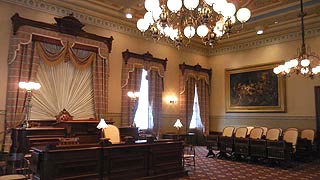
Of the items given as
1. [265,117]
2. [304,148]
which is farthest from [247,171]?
[265,117]

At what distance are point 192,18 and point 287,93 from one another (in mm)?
6780

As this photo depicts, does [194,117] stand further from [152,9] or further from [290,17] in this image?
[152,9]

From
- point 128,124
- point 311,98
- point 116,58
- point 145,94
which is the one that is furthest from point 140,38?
point 311,98

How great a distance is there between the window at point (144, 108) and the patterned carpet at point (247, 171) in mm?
2755

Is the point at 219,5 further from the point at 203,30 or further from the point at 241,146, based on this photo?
the point at 241,146

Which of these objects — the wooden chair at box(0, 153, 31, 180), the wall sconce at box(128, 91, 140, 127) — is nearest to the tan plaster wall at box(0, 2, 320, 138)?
the wall sconce at box(128, 91, 140, 127)

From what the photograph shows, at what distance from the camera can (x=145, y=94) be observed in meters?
10.3

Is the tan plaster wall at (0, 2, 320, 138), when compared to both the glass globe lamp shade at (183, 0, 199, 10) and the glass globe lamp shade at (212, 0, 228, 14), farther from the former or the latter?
the glass globe lamp shade at (212, 0, 228, 14)

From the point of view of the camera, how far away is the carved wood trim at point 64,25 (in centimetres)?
727

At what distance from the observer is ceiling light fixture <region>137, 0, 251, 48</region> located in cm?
462

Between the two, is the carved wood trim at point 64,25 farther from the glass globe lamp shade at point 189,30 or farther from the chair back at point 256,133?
the chair back at point 256,133

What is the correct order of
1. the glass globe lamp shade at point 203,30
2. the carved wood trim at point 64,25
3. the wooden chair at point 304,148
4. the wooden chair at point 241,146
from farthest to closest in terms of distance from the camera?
the wooden chair at point 304,148 → the wooden chair at point 241,146 → the carved wood trim at point 64,25 → the glass globe lamp shade at point 203,30

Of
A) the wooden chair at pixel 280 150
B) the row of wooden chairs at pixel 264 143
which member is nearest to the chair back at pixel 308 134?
the row of wooden chairs at pixel 264 143

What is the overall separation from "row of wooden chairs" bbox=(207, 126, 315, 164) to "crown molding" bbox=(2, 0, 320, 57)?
12.0 ft
